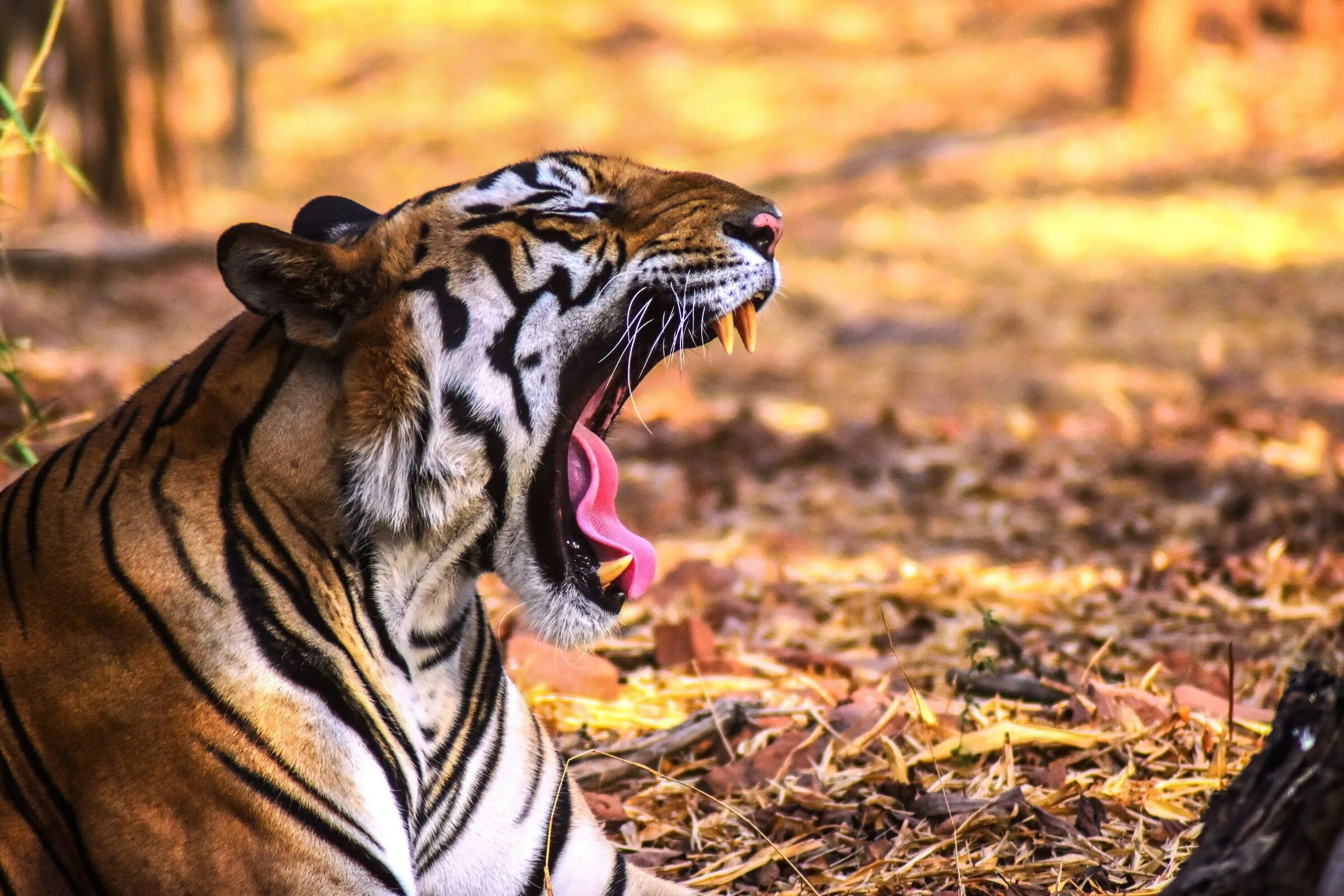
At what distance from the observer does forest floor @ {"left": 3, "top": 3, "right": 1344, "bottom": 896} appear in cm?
281

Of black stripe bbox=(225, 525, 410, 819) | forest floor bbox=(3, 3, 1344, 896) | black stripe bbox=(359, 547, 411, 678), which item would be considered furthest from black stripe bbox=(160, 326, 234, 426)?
forest floor bbox=(3, 3, 1344, 896)

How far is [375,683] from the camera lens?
2189 mm

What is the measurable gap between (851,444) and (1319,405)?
2187mm

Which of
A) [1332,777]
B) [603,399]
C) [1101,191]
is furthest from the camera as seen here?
[1101,191]

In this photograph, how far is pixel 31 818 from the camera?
2082mm

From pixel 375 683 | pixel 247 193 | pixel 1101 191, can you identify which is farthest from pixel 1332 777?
pixel 247 193

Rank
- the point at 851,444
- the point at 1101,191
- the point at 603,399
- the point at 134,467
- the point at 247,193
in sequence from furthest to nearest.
Result: the point at 247,193 < the point at 1101,191 < the point at 851,444 < the point at 603,399 < the point at 134,467

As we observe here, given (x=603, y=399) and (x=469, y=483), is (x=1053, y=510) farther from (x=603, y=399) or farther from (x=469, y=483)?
(x=469, y=483)

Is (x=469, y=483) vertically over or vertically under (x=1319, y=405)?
over

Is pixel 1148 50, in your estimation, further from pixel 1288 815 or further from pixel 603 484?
pixel 1288 815

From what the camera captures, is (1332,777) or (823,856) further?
(823,856)

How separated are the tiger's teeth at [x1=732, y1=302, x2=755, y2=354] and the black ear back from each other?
25.9 inches

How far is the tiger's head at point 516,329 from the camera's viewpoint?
2.16 meters

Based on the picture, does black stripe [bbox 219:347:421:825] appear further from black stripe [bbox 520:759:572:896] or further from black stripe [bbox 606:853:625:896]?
black stripe [bbox 606:853:625:896]
